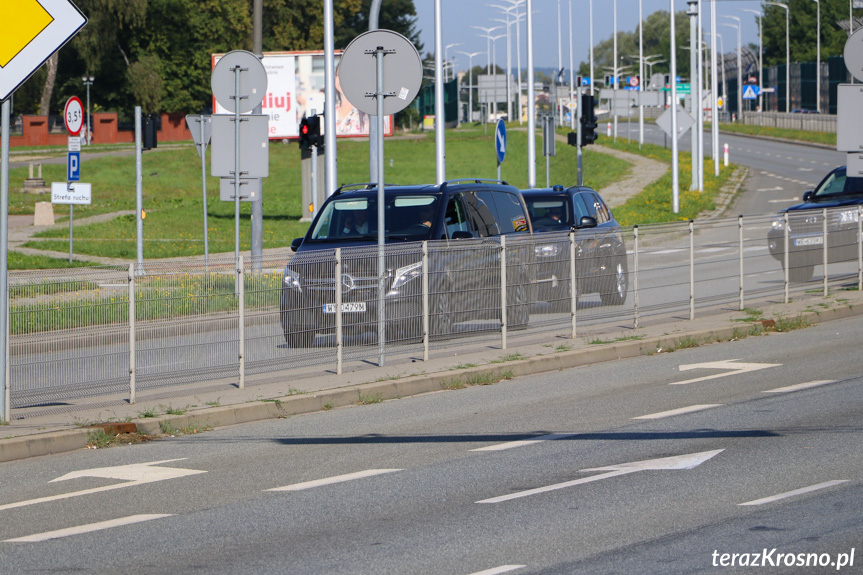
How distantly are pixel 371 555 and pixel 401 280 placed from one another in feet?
23.9

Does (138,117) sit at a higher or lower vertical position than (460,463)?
higher

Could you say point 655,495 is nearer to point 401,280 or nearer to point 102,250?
point 401,280

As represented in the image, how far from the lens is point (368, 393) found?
1128 centimetres

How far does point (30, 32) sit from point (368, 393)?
446 centimetres

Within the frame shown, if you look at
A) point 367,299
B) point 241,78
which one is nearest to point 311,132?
point 241,78

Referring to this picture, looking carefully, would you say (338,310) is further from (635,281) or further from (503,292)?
(635,281)

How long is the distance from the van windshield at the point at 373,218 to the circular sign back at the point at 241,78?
1.98 metres

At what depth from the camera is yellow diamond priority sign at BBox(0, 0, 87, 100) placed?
366 inches

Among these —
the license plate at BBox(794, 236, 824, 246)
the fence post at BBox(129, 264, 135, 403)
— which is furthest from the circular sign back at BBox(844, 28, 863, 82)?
the fence post at BBox(129, 264, 135, 403)

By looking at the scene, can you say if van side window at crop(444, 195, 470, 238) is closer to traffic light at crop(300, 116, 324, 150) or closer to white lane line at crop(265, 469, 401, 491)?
white lane line at crop(265, 469, 401, 491)

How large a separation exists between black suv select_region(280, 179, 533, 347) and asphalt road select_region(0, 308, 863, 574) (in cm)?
162

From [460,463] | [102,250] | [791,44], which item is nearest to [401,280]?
[460,463]

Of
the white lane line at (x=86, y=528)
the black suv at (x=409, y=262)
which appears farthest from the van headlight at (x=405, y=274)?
the white lane line at (x=86, y=528)

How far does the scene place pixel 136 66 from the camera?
8744cm
